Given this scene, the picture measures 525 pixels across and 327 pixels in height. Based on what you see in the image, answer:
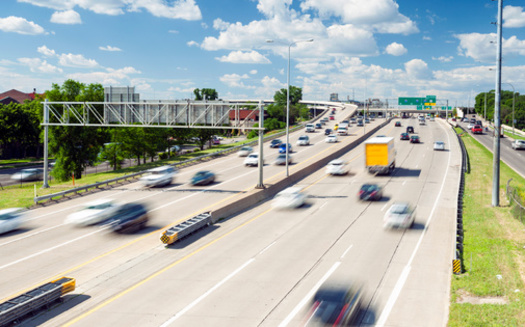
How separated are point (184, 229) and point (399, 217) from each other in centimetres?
1229

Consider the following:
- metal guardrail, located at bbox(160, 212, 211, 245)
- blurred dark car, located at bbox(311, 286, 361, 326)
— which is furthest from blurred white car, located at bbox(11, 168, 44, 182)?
blurred dark car, located at bbox(311, 286, 361, 326)

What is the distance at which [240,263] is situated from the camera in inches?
804

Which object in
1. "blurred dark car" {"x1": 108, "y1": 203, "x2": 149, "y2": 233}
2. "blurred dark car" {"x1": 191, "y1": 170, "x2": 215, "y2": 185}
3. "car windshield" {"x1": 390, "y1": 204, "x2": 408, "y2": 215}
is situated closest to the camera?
"blurred dark car" {"x1": 108, "y1": 203, "x2": 149, "y2": 233}

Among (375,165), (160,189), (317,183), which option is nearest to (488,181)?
(375,165)

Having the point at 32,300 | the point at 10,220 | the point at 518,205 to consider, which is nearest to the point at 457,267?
the point at 518,205

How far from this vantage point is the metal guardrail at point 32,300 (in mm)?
14188

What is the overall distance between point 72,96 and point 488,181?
174ft

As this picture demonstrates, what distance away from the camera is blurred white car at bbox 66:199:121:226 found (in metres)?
26.5

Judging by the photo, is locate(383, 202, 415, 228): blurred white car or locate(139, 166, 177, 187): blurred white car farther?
locate(139, 166, 177, 187): blurred white car

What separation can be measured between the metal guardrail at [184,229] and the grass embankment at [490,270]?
13386 mm

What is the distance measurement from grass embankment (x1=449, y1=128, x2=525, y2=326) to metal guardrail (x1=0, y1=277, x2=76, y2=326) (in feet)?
43.7

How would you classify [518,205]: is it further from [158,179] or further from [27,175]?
[27,175]

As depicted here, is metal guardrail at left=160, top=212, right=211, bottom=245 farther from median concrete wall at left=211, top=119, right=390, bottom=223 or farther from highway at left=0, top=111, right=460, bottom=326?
median concrete wall at left=211, top=119, right=390, bottom=223

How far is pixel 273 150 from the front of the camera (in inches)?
2694
